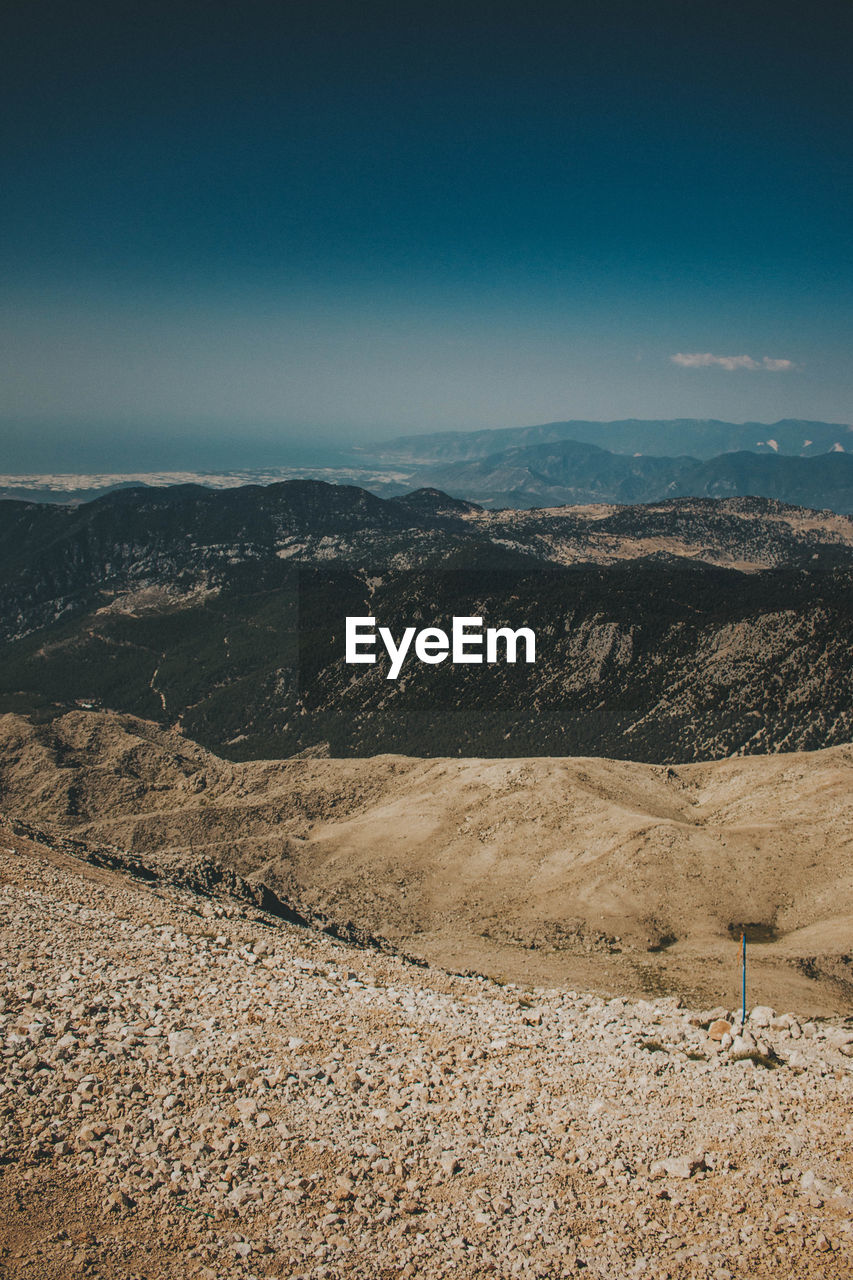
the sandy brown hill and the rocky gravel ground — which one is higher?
the rocky gravel ground

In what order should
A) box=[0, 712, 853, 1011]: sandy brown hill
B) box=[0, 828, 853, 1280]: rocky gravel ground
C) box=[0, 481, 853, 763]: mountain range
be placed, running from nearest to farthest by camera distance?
box=[0, 828, 853, 1280]: rocky gravel ground → box=[0, 712, 853, 1011]: sandy brown hill → box=[0, 481, 853, 763]: mountain range

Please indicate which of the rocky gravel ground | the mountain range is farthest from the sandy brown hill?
the mountain range

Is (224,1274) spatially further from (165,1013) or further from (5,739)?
(5,739)

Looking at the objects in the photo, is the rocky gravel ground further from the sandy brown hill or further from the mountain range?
the mountain range

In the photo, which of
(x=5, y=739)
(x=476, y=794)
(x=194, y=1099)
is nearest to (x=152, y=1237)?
(x=194, y=1099)

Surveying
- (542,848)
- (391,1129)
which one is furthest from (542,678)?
(391,1129)

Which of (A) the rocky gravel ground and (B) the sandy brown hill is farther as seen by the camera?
(B) the sandy brown hill

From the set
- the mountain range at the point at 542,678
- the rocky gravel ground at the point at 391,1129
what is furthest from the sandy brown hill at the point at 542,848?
the mountain range at the point at 542,678

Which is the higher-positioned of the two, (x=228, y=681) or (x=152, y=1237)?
(x=152, y=1237)
